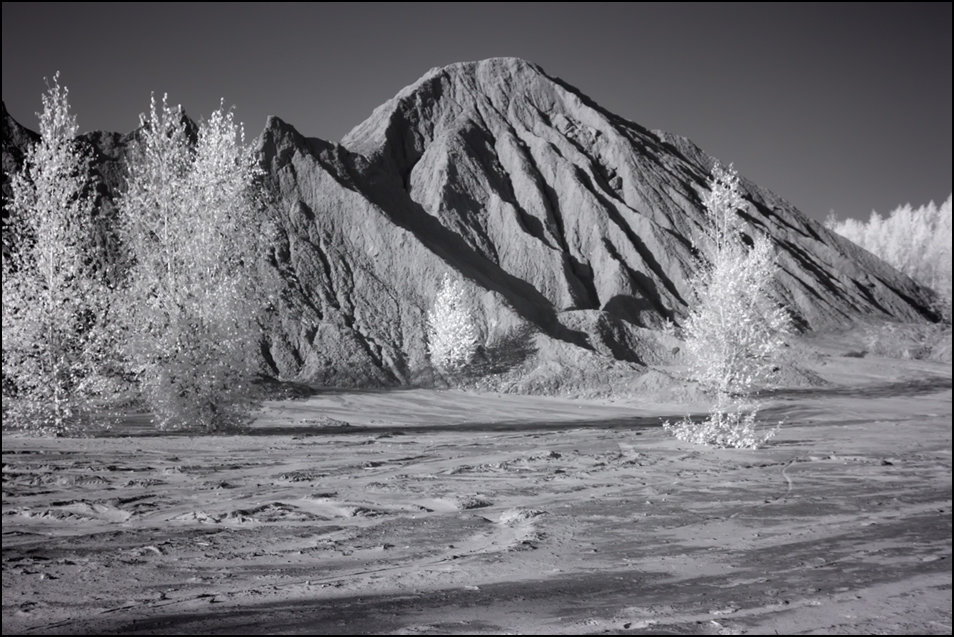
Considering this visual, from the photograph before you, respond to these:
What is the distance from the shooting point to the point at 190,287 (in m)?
19.5

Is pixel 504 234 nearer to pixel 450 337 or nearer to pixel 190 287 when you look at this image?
pixel 450 337

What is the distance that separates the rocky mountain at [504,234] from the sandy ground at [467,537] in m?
22.9

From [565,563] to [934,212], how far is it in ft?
429

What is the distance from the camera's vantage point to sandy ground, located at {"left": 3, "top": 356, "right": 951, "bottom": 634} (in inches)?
231

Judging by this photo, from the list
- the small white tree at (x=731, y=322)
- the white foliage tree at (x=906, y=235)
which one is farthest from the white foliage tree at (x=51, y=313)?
the white foliage tree at (x=906, y=235)

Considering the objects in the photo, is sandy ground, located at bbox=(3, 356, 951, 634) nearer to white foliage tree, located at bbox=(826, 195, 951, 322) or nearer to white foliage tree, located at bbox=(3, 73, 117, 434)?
white foliage tree, located at bbox=(3, 73, 117, 434)

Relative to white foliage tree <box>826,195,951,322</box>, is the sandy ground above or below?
below

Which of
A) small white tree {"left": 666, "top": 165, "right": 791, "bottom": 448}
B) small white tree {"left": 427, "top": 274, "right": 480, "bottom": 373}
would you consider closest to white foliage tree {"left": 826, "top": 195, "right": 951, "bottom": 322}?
small white tree {"left": 427, "top": 274, "right": 480, "bottom": 373}

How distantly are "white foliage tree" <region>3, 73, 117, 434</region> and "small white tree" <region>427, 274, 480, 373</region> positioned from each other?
969 inches

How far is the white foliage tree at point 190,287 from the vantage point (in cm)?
1897

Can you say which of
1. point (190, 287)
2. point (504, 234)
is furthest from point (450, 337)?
point (190, 287)

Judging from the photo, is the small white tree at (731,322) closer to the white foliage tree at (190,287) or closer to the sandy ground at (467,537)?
the sandy ground at (467,537)

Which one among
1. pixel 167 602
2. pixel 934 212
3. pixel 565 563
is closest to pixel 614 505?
pixel 565 563

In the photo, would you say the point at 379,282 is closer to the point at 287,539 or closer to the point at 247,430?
the point at 247,430
